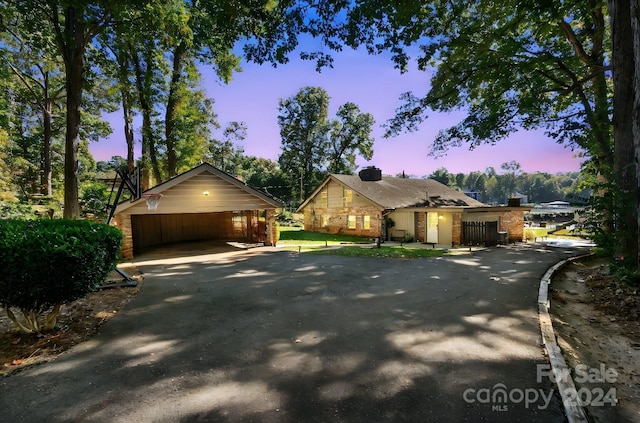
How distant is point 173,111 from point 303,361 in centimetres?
2269

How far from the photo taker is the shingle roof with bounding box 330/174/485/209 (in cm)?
2506

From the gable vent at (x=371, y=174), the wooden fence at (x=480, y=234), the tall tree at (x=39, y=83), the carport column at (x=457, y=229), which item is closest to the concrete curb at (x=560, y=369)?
the carport column at (x=457, y=229)

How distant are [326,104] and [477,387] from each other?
46660 millimetres

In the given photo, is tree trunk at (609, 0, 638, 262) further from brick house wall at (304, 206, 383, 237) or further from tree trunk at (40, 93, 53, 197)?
tree trunk at (40, 93, 53, 197)

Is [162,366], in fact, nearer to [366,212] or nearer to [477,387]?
[477,387]

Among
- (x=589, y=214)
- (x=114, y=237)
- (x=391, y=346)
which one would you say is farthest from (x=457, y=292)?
(x=114, y=237)

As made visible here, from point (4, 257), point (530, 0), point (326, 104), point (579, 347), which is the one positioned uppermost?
point (326, 104)

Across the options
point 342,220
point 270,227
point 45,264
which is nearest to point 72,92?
point 45,264

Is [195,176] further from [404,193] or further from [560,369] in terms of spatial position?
[404,193]

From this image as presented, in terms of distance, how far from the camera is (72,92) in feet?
30.6

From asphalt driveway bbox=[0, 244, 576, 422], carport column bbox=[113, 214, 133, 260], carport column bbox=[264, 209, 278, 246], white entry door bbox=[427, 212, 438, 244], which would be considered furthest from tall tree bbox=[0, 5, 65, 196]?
white entry door bbox=[427, 212, 438, 244]

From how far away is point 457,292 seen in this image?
768 centimetres

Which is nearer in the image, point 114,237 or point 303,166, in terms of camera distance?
point 114,237

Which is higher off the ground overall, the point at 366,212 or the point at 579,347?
→ the point at 366,212
